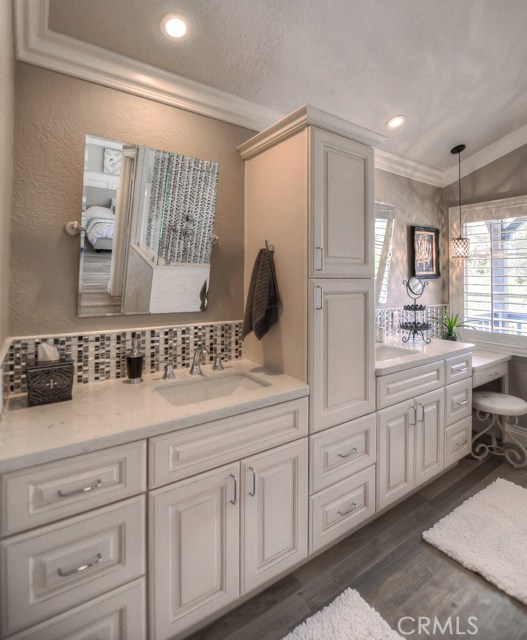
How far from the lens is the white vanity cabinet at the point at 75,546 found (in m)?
1.01

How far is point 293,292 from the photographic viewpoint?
179 cm

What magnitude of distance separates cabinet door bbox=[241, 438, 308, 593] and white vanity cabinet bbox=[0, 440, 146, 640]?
45 cm

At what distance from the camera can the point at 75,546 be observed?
1.10 metres

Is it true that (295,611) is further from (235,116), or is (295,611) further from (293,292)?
(235,116)

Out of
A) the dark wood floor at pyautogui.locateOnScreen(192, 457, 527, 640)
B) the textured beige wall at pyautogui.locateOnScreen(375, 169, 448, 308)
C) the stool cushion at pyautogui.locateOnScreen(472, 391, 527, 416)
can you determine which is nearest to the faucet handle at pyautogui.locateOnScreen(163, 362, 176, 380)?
the dark wood floor at pyautogui.locateOnScreen(192, 457, 527, 640)

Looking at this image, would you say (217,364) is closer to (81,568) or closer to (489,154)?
(81,568)

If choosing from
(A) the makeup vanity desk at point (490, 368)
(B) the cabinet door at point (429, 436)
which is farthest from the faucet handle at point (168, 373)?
(A) the makeup vanity desk at point (490, 368)

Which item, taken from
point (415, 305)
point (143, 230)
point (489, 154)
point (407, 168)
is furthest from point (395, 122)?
point (143, 230)

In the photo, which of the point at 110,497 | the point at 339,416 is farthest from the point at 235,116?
the point at 110,497

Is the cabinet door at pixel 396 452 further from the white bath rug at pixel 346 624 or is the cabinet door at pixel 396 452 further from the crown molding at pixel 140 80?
the crown molding at pixel 140 80

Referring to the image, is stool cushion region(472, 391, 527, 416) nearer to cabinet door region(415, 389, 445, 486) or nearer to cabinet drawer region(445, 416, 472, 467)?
cabinet drawer region(445, 416, 472, 467)

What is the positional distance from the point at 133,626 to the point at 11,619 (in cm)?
40

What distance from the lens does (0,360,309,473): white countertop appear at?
41.7 inches

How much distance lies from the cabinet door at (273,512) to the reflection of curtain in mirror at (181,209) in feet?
3.79
